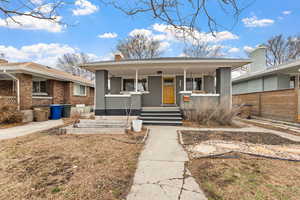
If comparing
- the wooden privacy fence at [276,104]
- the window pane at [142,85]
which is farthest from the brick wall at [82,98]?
the wooden privacy fence at [276,104]

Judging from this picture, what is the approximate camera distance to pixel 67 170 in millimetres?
2576

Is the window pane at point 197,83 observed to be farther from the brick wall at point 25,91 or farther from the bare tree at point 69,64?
the bare tree at point 69,64

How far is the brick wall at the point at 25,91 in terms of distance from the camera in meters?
8.09

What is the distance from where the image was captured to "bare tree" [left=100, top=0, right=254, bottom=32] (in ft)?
8.84

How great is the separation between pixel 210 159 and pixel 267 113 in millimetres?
9066

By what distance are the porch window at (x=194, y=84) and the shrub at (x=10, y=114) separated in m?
10.7

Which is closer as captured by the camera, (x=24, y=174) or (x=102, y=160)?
(x=24, y=174)

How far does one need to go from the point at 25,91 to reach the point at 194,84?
11.2m

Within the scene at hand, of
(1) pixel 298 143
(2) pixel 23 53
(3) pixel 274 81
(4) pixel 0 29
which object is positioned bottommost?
(1) pixel 298 143

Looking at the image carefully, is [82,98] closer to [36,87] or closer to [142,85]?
[36,87]

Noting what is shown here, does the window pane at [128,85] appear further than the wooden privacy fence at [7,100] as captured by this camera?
Yes

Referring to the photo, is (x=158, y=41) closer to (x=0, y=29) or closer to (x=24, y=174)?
(x=0, y=29)

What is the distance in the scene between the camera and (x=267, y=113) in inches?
361

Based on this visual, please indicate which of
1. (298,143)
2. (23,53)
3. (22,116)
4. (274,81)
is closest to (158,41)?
(274,81)
